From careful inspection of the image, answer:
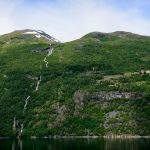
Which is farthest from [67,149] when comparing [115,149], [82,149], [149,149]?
[149,149]

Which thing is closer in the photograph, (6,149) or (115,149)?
(115,149)

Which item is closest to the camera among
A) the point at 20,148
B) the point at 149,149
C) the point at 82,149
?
the point at 149,149

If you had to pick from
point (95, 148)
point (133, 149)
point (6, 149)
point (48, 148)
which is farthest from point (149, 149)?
point (6, 149)

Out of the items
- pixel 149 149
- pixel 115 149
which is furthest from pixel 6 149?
pixel 149 149

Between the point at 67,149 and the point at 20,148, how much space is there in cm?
1964

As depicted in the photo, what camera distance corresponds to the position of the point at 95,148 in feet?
527

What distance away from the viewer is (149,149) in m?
148

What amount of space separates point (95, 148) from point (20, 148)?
28134 millimetres

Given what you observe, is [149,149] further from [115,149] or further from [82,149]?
[82,149]

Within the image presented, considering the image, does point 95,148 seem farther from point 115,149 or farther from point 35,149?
point 35,149

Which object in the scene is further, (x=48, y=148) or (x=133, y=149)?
(x=48, y=148)

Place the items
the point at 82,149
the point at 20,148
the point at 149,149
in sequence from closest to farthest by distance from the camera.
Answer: the point at 149,149, the point at 82,149, the point at 20,148

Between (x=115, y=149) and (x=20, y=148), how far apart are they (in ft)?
120

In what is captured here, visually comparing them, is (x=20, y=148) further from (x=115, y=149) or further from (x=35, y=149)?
(x=115, y=149)
